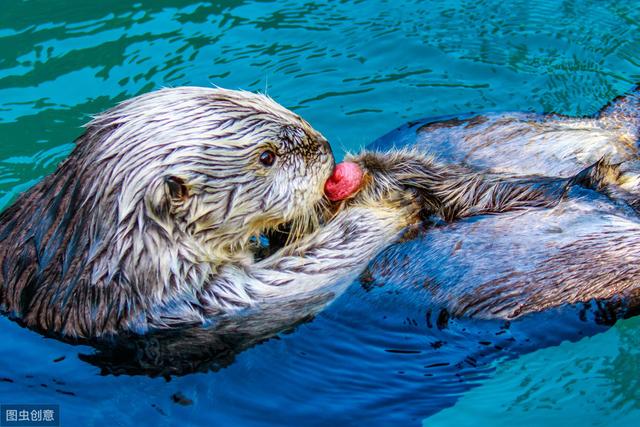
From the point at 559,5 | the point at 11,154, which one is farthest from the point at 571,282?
the point at 11,154

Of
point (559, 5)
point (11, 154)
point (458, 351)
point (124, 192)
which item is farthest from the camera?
point (559, 5)

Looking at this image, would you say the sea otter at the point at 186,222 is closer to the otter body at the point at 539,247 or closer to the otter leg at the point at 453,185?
the otter leg at the point at 453,185

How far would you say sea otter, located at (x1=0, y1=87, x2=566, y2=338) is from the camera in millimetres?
3266

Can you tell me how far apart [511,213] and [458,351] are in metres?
0.67

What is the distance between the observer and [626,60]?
5.31 m

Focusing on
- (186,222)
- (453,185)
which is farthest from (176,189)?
(453,185)

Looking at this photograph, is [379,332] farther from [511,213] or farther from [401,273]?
[511,213]

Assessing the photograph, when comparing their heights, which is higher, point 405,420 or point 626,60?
point 626,60

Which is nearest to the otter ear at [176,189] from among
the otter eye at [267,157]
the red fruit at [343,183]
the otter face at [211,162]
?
the otter face at [211,162]

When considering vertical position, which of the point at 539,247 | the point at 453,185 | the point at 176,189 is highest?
the point at 176,189

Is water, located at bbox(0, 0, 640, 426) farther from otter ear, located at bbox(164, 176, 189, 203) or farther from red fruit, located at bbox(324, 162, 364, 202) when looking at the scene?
otter ear, located at bbox(164, 176, 189, 203)

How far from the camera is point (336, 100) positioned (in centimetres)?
533

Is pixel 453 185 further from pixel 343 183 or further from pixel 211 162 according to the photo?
pixel 211 162

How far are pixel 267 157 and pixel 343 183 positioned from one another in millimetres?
419
